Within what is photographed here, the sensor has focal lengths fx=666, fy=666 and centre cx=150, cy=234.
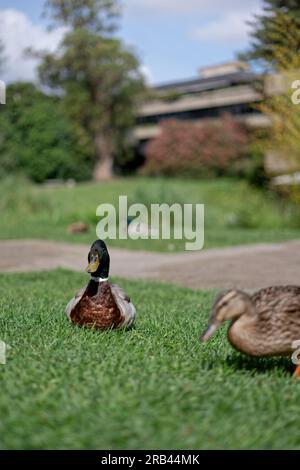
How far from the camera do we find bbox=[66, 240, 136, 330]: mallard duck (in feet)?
15.3

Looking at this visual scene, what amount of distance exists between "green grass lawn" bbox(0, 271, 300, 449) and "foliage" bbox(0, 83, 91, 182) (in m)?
38.2

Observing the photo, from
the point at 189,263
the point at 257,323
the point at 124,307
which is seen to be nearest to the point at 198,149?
the point at 189,263

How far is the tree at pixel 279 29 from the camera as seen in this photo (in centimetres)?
1606

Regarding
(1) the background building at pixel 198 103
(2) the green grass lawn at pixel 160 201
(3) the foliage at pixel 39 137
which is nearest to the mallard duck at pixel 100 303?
(2) the green grass lawn at pixel 160 201

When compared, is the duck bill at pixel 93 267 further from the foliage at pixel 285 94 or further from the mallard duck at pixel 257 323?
the foliage at pixel 285 94

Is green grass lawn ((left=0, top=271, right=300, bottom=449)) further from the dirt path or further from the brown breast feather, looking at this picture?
the dirt path

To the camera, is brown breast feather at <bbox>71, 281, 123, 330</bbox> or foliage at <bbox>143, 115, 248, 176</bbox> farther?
foliage at <bbox>143, 115, 248, 176</bbox>

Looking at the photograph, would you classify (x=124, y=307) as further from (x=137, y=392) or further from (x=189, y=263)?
(x=189, y=263)

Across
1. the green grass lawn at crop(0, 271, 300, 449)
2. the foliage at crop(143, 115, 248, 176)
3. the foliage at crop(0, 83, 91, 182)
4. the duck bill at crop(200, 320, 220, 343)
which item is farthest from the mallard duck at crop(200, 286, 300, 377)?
the foliage at crop(0, 83, 91, 182)

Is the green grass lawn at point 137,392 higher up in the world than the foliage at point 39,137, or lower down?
lower down

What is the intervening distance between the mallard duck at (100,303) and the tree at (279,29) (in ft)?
41.3

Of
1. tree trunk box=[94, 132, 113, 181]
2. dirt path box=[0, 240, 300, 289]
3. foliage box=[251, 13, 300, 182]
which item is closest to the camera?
dirt path box=[0, 240, 300, 289]

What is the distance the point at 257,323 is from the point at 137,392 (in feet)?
2.52

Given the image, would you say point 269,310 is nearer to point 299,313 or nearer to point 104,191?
point 299,313
